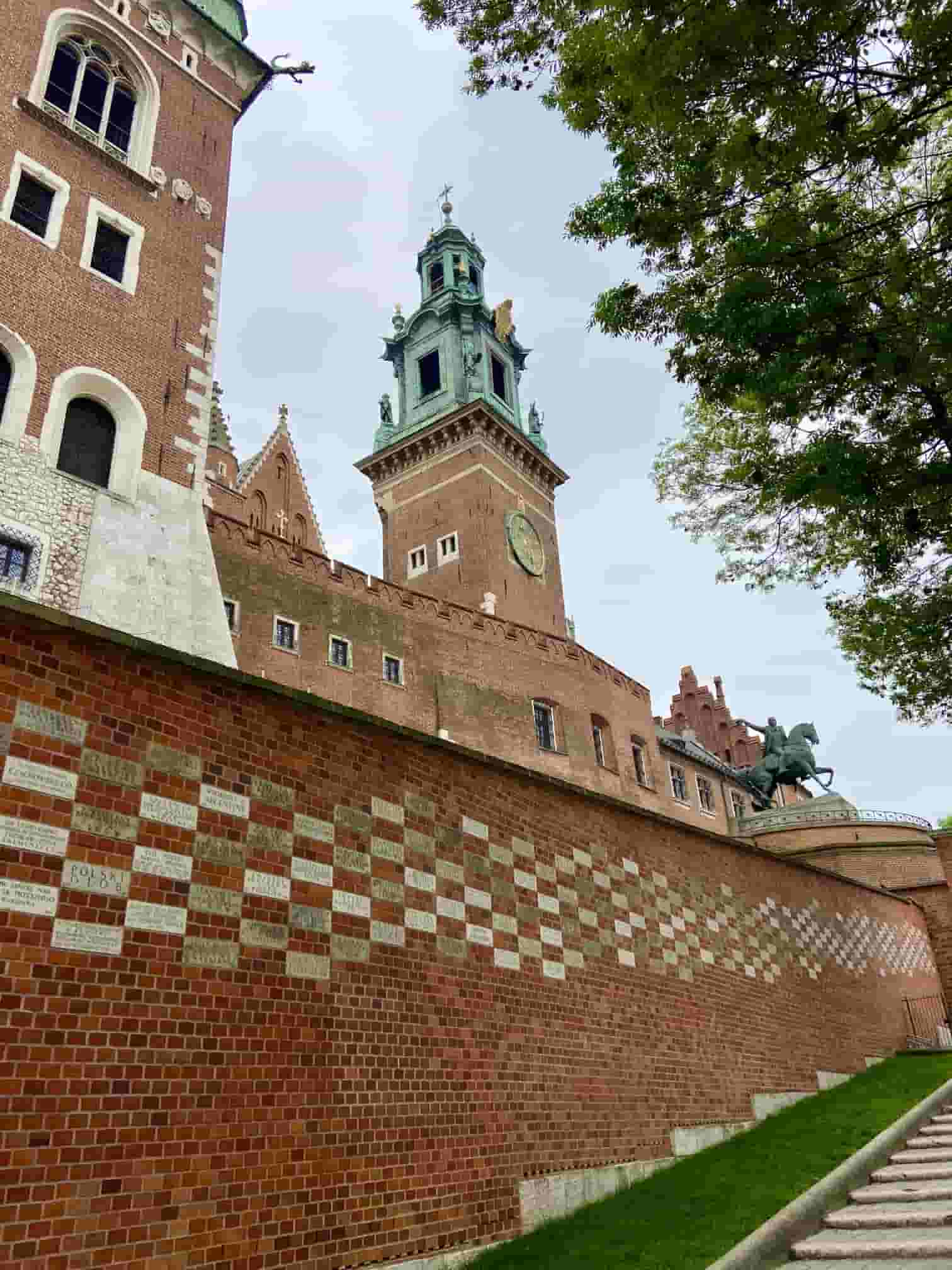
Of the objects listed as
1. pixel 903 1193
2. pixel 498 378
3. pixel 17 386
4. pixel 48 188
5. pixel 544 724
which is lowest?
pixel 903 1193

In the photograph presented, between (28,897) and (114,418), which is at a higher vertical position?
(114,418)

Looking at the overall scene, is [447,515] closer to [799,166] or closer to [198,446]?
[198,446]

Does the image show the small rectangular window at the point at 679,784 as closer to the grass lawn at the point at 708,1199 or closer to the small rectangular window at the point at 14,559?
the grass lawn at the point at 708,1199

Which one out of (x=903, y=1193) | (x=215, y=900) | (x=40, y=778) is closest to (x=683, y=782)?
(x=903, y=1193)

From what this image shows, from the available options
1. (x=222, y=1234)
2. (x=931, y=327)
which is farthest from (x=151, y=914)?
(x=931, y=327)

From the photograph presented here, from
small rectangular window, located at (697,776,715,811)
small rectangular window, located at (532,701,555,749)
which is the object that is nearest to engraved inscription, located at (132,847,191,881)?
small rectangular window, located at (532,701,555,749)

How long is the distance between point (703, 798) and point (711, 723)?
694 inches

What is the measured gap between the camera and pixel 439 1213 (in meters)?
6.38

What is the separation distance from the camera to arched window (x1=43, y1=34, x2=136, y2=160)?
60.0ft

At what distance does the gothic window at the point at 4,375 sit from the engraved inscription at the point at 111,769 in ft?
37.8

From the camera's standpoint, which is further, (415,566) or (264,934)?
(415,566)

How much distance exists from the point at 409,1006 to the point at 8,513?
1078 cm

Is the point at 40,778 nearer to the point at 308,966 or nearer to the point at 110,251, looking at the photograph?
the point at 308,966

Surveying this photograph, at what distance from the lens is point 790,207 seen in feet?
26.1
